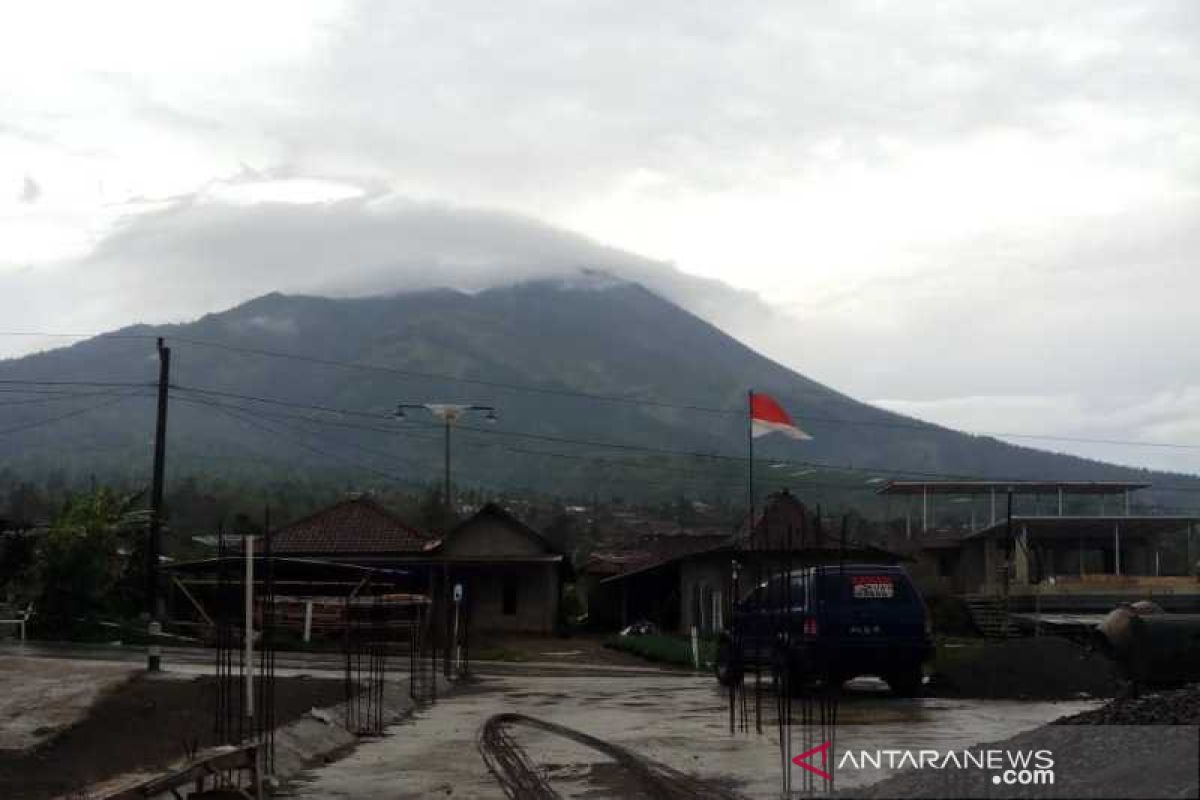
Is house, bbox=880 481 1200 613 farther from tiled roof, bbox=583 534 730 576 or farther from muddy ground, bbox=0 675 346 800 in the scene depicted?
muddy ground, bbox=0 675 346 800

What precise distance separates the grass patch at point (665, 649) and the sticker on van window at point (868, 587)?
15.1 metres

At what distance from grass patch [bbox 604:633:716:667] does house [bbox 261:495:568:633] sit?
8.11m

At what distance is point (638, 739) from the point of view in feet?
53.4

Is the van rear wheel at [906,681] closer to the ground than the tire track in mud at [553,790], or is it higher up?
higher up

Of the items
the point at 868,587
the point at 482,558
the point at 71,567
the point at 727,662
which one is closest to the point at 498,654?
the point at 482,558

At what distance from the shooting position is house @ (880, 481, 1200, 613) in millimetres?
50281

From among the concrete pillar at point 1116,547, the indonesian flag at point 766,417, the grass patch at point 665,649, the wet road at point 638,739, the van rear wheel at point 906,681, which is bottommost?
the grass patch at point 665,649

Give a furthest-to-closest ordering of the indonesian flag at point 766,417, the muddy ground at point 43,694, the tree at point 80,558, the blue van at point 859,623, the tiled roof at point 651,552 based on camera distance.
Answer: the tiled roof at point 651,552 < the tree at point 80,558 < the indonesian flag at point 766,417 < the blue van at point 859,623 < the muddy ground at point 43,694

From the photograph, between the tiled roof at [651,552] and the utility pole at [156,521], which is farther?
the tiled roof at [651,552]

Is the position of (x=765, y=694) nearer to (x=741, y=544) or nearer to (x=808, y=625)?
(x=808, y=625)

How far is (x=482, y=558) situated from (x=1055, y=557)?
27020mm

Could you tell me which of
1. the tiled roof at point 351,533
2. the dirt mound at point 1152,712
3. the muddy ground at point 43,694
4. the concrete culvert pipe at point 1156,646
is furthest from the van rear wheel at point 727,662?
the tiled roof at point 351,533

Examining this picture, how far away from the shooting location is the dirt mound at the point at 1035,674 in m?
19.9

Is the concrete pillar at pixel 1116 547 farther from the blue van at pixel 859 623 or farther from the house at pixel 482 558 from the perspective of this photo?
the blue van at pixel 859 623
